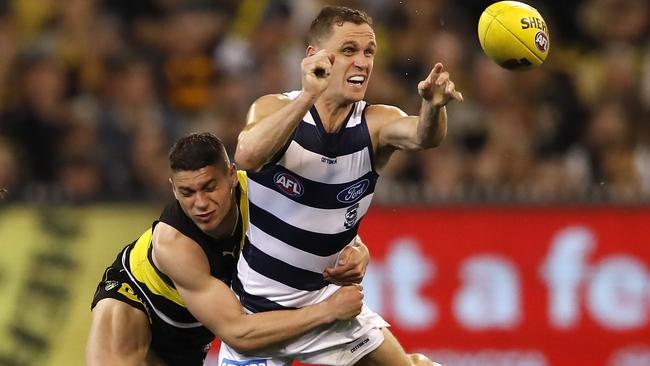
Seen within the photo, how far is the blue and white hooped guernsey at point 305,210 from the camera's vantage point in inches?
278

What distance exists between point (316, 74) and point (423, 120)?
2.09 ft

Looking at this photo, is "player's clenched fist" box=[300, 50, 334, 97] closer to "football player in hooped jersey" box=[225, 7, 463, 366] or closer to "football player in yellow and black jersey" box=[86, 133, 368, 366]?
"football player in hooped jersey" box=[225, 7, 463, 366]

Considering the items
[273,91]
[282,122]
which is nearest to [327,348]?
[282,122]

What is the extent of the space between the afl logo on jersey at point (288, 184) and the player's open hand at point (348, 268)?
47 cm

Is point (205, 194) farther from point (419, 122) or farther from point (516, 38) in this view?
point (516, 38)

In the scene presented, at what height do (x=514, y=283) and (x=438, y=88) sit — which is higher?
(x=438, y=88)

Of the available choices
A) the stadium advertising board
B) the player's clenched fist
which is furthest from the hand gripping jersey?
the stadium advertising board

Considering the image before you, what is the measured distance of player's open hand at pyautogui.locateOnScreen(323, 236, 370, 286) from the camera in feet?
24.0

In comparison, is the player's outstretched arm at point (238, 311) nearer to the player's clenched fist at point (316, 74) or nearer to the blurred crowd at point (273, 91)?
the player's clenched fist at point (316, 74)

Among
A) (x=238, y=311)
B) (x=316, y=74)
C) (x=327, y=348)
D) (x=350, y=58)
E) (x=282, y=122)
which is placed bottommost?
(x=327, y=348)

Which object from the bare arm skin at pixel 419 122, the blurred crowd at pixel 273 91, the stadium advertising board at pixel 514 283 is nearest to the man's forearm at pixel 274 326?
the bare arm skin at pixel 419 122

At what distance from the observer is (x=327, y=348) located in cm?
751

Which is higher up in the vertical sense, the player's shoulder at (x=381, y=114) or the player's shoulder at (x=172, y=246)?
the player's shoulder at (x=381, y=114)

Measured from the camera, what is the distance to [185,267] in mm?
7410
